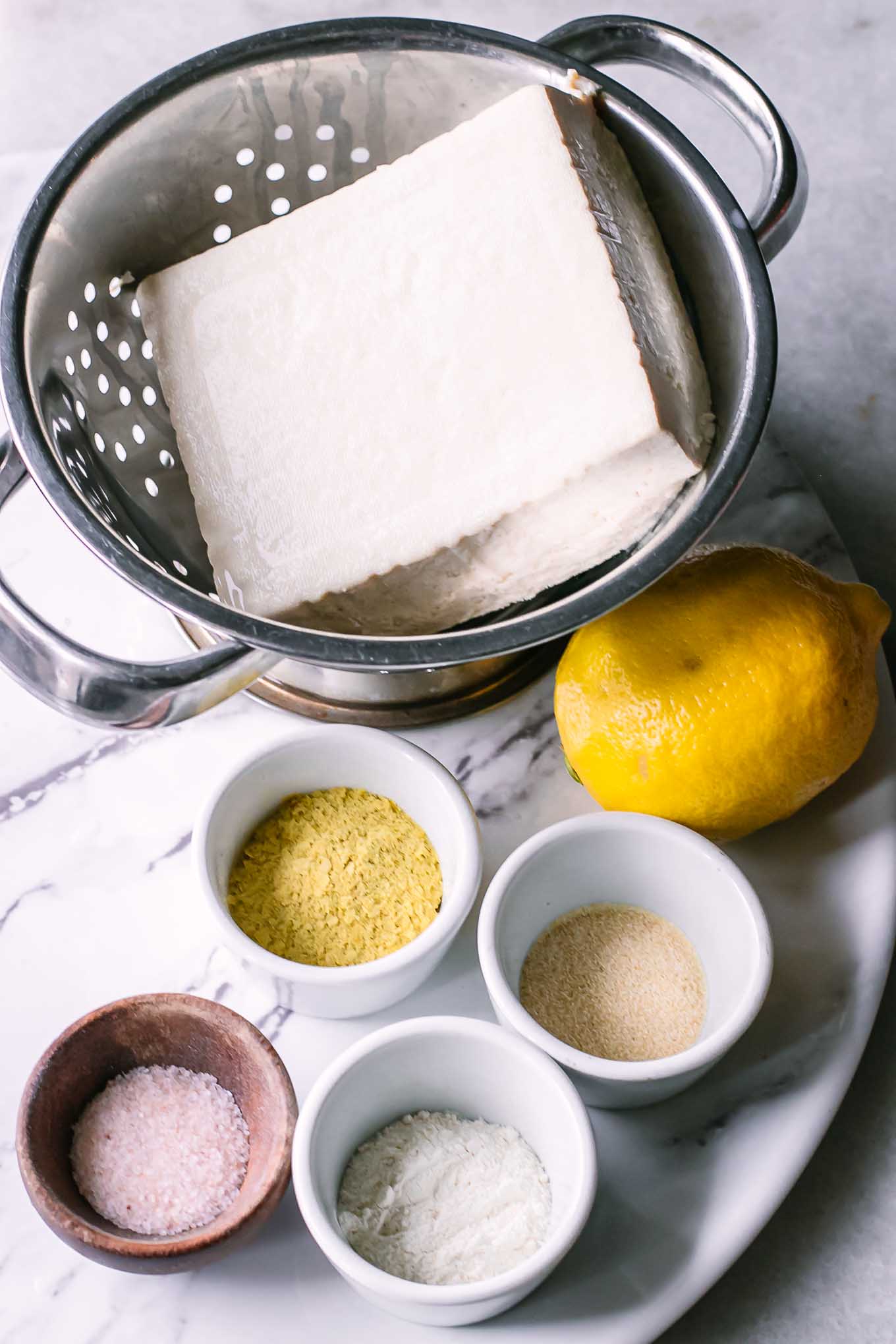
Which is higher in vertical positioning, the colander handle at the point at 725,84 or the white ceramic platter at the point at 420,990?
the colander handle at the point at 725,84

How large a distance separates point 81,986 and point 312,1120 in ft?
0.61

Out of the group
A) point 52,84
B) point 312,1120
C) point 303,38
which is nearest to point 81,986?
point 312,1120

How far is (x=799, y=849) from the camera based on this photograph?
0.76 meters

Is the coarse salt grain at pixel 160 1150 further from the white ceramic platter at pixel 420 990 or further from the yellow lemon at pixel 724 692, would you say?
the yellow lemon at pixel 724 692

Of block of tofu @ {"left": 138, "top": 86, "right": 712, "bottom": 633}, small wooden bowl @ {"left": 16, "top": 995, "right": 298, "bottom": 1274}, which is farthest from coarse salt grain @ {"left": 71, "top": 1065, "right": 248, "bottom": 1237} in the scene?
block of tofu @ {"left": 138, "top": 86, "right": 712, "bottom": 633}

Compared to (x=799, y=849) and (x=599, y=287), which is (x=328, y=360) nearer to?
(x=599, y=287)

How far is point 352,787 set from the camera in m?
0.74

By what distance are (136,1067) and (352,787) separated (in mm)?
193

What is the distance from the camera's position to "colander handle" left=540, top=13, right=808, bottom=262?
684 millimetres

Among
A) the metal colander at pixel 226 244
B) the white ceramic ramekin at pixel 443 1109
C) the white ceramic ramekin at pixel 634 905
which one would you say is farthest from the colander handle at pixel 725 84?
the white ceramic ramekin at pixel 443 1109

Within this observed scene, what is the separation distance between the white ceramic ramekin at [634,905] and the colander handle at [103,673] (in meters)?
0.19

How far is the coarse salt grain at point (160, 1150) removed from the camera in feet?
2.12

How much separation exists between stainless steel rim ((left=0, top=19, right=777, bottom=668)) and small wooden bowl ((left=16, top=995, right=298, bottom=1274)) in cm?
21

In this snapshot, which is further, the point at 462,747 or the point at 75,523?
the point at 462,747
